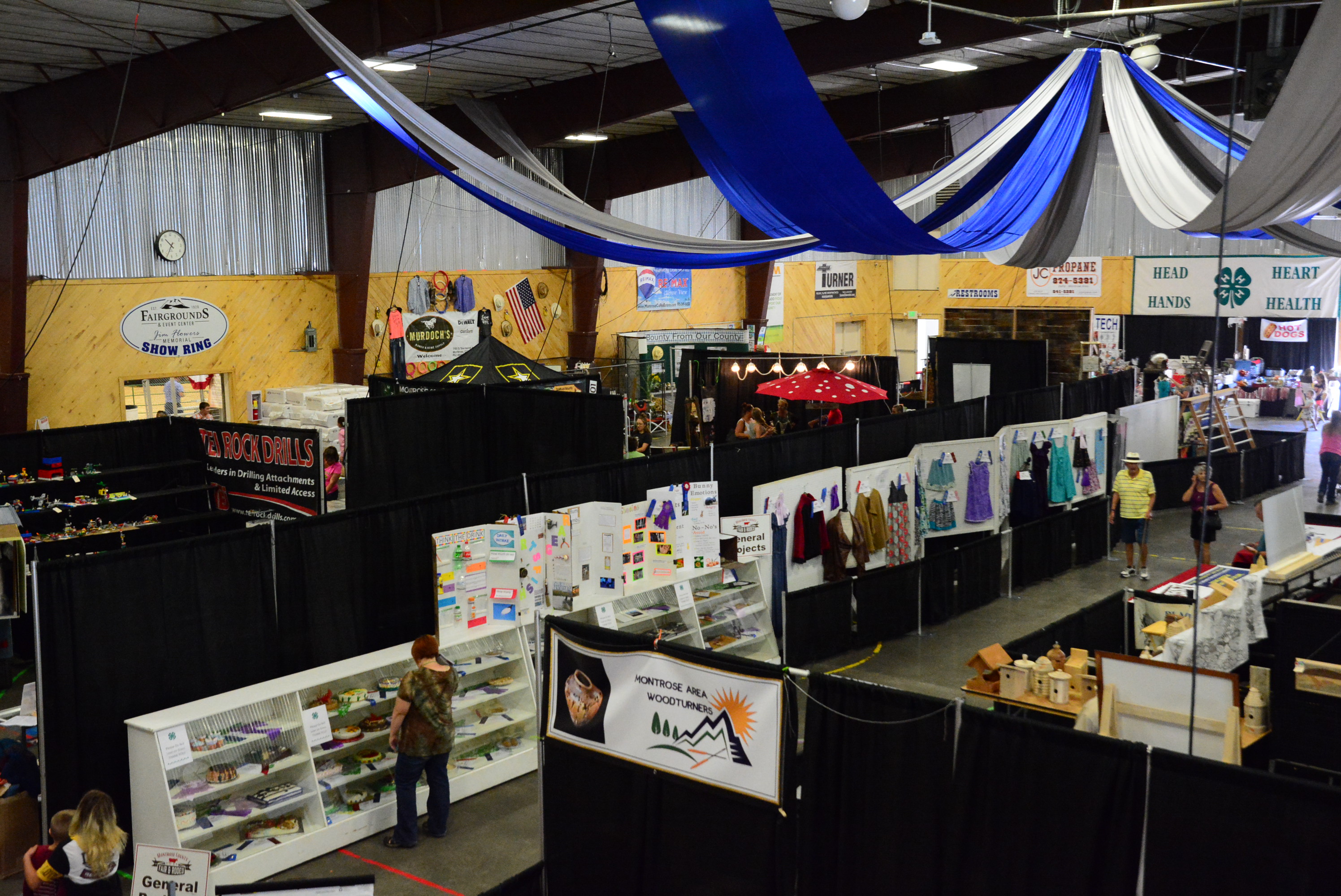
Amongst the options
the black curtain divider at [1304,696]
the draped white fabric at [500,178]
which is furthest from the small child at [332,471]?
the black curtain divider at [1304,696]

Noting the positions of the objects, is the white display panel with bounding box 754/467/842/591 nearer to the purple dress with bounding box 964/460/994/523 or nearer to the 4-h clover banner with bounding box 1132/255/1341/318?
the purple dress with bounding box 964/460/994/523

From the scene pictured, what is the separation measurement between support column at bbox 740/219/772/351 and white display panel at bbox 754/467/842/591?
13969mm

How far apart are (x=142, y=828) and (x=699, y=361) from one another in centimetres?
1104

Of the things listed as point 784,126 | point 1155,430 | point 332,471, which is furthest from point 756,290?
point 784,126

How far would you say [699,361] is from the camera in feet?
52.8

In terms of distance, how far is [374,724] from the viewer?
22.2 feet

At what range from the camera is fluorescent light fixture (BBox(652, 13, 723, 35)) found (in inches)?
188

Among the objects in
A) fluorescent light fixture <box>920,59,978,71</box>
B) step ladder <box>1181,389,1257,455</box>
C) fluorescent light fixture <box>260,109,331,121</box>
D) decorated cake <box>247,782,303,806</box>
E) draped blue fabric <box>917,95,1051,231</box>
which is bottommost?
decorated cake <box>247,782,303,806</box>

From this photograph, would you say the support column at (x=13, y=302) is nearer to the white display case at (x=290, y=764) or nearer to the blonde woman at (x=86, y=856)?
the white display case at (x=290, y=764)

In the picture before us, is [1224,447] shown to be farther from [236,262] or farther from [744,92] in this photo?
[236,262]

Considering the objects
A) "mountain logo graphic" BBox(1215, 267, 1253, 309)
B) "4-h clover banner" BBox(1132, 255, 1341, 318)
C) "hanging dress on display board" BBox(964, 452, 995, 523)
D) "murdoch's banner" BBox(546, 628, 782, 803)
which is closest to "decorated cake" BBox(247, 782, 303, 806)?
"murdoch's banner" BBox(546, 628, 782, 803)

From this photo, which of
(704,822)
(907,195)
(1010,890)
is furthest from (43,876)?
(907,195)

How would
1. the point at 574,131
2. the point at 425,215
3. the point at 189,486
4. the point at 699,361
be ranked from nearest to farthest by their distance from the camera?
the point at 189,486 < the point at 574,131 < the point at 699,361 < the point at 425,215

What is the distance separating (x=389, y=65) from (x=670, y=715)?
9557mm
